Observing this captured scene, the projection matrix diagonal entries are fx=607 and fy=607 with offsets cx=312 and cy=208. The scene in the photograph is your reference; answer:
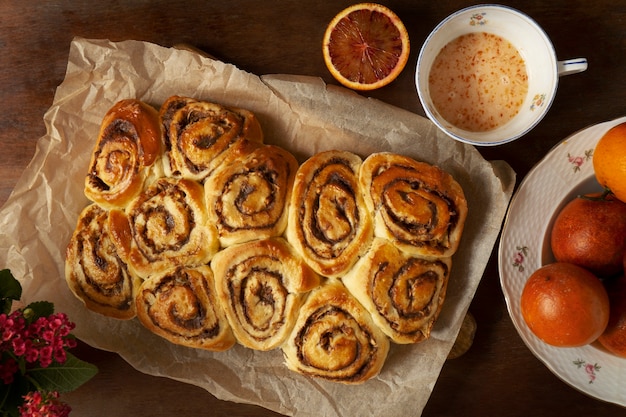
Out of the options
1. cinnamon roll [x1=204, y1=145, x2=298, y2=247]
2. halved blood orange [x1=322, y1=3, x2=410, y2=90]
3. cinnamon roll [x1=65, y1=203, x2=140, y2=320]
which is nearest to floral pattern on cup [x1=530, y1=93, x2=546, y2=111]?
halved blood orange [x1=322, y1=3, x2=410, y2=90]

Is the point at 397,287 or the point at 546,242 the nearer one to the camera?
the point at 397,287

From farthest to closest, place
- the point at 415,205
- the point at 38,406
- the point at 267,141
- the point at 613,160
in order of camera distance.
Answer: the point at 267,141 < the point at 415,205 < the point at 613,160 < the point at 38,406

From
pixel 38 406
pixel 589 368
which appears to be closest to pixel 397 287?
pixel 589 368

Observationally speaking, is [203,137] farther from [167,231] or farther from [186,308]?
[186,308]

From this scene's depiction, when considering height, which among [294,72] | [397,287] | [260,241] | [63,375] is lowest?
[63,375]

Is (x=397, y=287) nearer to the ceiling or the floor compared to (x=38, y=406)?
nearer to the ceiling

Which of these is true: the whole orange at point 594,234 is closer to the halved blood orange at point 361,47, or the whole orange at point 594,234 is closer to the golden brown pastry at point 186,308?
the halved blood orange at point 361,47
